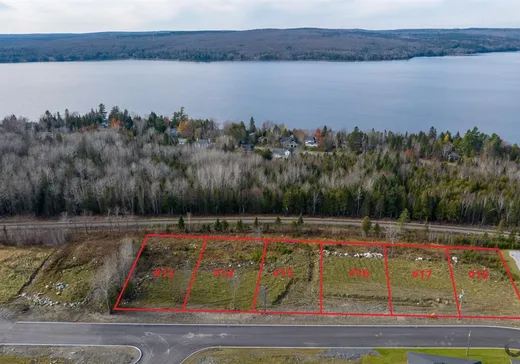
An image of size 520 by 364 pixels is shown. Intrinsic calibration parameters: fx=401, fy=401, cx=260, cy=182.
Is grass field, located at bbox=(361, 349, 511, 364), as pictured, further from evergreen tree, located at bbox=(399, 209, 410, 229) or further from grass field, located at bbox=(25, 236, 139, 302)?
grass field, located at bbox=(25, 236, 139, 302)

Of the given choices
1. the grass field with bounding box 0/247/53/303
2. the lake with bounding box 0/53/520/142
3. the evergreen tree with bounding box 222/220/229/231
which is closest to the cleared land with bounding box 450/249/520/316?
the evergreen tree with bounding box 222/220/229/231

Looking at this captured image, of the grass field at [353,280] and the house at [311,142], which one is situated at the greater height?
the house at [311,142]

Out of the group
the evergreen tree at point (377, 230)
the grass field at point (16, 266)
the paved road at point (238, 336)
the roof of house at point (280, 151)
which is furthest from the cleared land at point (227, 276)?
the roof of house at point (280, 151)

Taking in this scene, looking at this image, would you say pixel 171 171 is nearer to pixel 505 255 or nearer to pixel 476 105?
pixel 505 255

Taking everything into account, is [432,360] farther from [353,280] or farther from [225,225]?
[225,225]

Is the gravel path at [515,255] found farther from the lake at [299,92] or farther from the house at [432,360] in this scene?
the lake at [299,92]

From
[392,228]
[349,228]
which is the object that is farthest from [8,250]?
[392,228]

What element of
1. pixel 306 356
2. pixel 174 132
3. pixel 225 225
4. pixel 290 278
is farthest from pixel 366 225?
pixel 174 132
